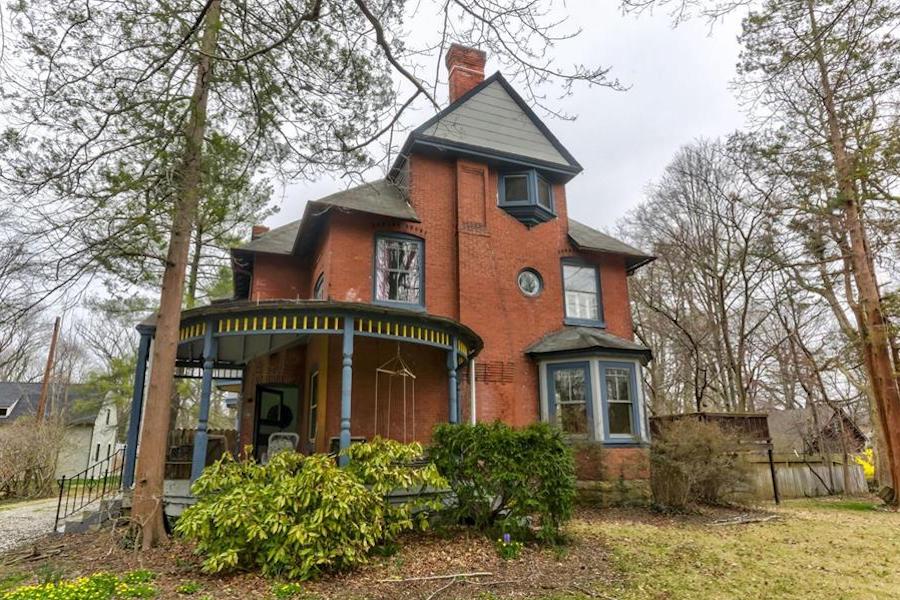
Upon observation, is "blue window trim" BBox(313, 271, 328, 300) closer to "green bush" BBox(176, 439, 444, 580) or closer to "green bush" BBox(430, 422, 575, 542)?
"green bush" BBox(176, 439, 444, 580)

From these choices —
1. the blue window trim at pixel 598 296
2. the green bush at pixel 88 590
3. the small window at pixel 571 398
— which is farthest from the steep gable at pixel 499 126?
the green bush at pixel 88 590

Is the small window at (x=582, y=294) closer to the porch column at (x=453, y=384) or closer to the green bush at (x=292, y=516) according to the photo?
the porch column at (x=453, y=384)

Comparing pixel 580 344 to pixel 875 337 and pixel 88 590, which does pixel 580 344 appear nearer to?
pixel 875 337

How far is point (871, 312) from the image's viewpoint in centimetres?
1256

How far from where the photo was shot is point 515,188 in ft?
46.8

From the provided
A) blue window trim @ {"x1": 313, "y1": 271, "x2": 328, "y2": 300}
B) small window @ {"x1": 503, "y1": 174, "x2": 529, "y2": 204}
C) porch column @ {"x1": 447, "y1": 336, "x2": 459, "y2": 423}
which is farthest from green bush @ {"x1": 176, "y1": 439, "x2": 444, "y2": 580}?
small window @ {"x1": 503, "y1": 174, "x2": 529, "y2": 204}

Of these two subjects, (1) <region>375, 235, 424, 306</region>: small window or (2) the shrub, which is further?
(1) <region>375, 235, 424, 306</region>: small window

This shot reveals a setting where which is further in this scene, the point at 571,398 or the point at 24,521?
the point at 571,398

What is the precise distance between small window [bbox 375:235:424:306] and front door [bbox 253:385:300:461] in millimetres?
3482

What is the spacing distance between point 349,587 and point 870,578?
20.8 feet

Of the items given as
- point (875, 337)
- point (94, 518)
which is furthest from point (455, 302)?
point (875, 337)

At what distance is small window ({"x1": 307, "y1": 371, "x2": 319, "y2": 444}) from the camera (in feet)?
37.5

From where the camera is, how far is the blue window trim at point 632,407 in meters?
11.9

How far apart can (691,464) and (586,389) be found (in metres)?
2.63
